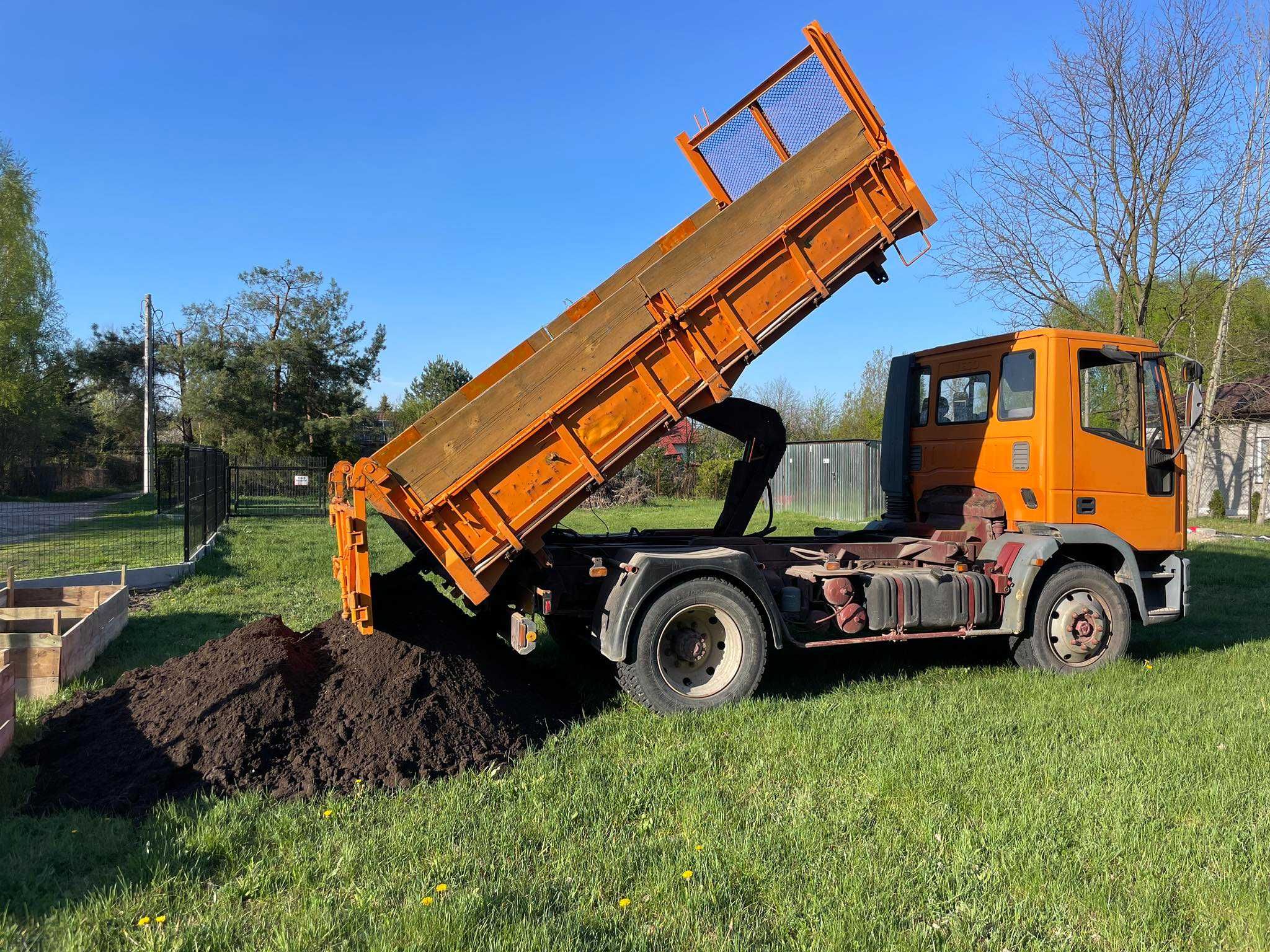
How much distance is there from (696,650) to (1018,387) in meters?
3.62

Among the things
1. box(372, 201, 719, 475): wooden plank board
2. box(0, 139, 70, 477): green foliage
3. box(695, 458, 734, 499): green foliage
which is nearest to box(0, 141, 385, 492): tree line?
box(0, 139, 70, 477): green foliage

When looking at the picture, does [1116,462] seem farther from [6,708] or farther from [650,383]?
[6,708]

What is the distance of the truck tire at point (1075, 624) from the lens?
6.67 metres

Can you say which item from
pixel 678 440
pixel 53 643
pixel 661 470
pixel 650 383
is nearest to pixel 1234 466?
pixel 661 470

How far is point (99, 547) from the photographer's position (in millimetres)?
14570

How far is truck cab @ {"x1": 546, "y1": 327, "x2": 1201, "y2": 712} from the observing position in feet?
18.6

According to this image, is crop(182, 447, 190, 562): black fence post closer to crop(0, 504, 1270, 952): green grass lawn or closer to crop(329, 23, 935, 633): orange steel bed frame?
crop(0, 504, 1270, 952): green grass lawn

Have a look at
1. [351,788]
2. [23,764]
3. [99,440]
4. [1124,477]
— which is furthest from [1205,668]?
[99,440]

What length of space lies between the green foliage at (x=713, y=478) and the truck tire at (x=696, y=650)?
2363cm

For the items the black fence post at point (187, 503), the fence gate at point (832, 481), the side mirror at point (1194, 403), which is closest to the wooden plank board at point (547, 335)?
the side mirror at point (1194, 403)

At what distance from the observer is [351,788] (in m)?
4.19

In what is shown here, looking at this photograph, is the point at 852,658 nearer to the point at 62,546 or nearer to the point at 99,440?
the point at 62,546

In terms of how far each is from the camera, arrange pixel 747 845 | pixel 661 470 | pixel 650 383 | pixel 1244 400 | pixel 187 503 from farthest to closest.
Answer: pixel 661 470 < pixel 1244 400 < pixel 187 503 < pixel 650 383 < pixel 747 845

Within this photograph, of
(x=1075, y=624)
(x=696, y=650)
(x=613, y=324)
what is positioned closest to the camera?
(x=613, y=324)
